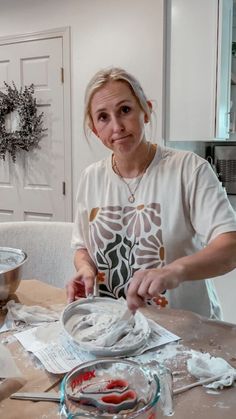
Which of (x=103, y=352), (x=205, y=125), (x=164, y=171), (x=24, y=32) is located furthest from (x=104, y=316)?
(x=24, y=32)

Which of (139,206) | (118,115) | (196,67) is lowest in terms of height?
(139,206)

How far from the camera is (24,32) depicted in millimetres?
2740

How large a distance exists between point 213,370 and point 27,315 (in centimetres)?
47

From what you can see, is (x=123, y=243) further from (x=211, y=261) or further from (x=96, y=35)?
(x=96, y=35)

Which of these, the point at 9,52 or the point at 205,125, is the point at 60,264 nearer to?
the point at 205,125

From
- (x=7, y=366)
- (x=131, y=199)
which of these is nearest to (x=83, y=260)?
(x=131, y=199)

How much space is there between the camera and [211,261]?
930 millimetres

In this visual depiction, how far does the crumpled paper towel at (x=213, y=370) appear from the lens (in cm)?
64

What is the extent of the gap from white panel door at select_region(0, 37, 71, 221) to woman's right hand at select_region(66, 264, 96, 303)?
1.73 meters

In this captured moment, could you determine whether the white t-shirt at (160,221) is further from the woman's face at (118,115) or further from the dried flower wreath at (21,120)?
the dried flower wreath at (21,120)

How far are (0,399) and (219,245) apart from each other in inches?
24.1

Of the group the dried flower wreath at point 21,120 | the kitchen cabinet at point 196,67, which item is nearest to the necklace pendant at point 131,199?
the kitchen cabinet at point 196,67

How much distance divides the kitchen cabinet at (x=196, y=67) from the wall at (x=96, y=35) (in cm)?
8

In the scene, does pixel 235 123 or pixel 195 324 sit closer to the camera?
pixel 195 324
